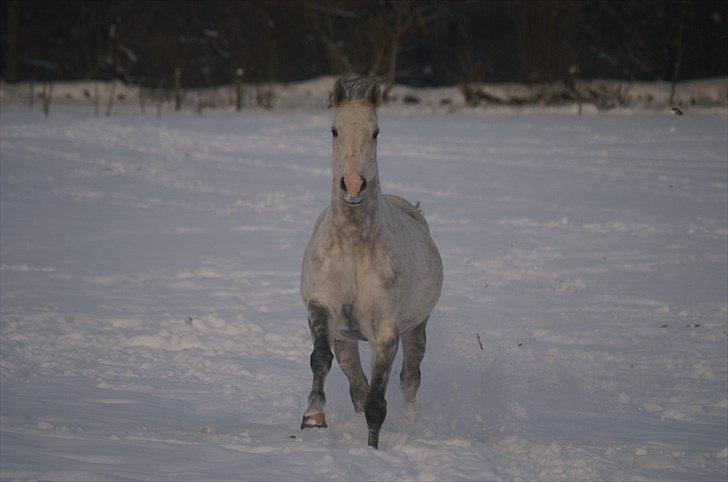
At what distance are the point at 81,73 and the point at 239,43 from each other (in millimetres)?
8357

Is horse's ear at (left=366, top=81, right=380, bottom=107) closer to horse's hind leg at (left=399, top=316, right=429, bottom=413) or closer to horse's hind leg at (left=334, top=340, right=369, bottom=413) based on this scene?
horse's hind leg at (left=334, top=340, right=369, bottom=413)

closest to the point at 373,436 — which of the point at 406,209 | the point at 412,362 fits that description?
the point at 412,362

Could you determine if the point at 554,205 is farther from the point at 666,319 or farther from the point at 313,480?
the point at 313,480

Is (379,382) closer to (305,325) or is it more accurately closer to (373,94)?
(373,94)

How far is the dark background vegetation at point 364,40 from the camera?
3562 cm

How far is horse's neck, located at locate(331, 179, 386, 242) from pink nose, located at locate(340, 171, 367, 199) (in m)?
0.31

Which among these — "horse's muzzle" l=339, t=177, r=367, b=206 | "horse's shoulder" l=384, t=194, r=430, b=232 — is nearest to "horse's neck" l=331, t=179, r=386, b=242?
"horse's muzzle" l=339, t=177, r=367, b=206

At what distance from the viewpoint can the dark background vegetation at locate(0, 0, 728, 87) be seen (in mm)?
35625

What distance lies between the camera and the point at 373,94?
5.46 metres

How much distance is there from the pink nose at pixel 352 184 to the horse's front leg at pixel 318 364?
0.81 meters

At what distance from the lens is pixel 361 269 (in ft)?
18.2

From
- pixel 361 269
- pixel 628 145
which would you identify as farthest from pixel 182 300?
pixel 628 145

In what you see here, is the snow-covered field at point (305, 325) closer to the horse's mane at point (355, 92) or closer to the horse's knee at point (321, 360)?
the horse's knee at point (321, 360)

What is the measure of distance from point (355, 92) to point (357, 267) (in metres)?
1.01
